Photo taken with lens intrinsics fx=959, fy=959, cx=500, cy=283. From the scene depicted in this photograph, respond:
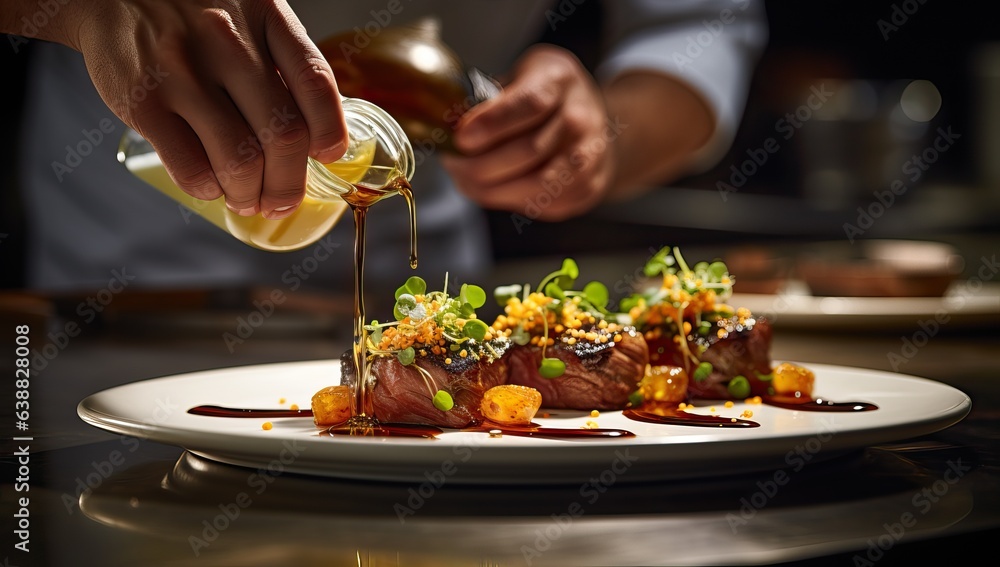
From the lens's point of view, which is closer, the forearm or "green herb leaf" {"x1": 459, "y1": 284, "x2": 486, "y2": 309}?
"green herb leaf" {"x1": 459, "y1": 284, "x2": 486, "y2": 309}

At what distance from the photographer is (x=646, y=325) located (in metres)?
1.76

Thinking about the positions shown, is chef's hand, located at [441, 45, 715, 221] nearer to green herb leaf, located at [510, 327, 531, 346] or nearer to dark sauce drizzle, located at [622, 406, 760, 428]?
green herb leaf, located at [510, 327, 531, 346]

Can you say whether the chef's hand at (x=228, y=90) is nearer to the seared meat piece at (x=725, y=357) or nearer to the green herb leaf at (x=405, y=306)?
the green herb leaf at (x=405, y=306)

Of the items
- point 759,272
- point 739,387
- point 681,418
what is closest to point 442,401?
point 681,418

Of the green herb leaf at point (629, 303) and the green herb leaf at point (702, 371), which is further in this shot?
the green herb leaf at point (629, 303)

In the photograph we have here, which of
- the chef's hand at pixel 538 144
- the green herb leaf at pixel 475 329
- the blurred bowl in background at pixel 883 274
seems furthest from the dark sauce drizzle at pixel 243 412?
the blurred bowl in background at pixel 883 274

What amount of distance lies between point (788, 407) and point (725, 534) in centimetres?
76

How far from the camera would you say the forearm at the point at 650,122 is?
127 inches

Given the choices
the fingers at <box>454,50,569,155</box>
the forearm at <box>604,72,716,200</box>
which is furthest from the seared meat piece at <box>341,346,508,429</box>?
the forearm at <box>604,72,716,200</box>

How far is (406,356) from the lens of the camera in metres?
1.37

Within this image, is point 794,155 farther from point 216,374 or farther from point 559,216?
point 216,374

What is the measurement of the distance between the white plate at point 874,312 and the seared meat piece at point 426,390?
4.74 feet

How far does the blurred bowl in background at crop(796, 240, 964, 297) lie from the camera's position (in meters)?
2.94

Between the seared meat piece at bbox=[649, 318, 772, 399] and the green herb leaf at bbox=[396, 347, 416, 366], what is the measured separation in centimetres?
53
